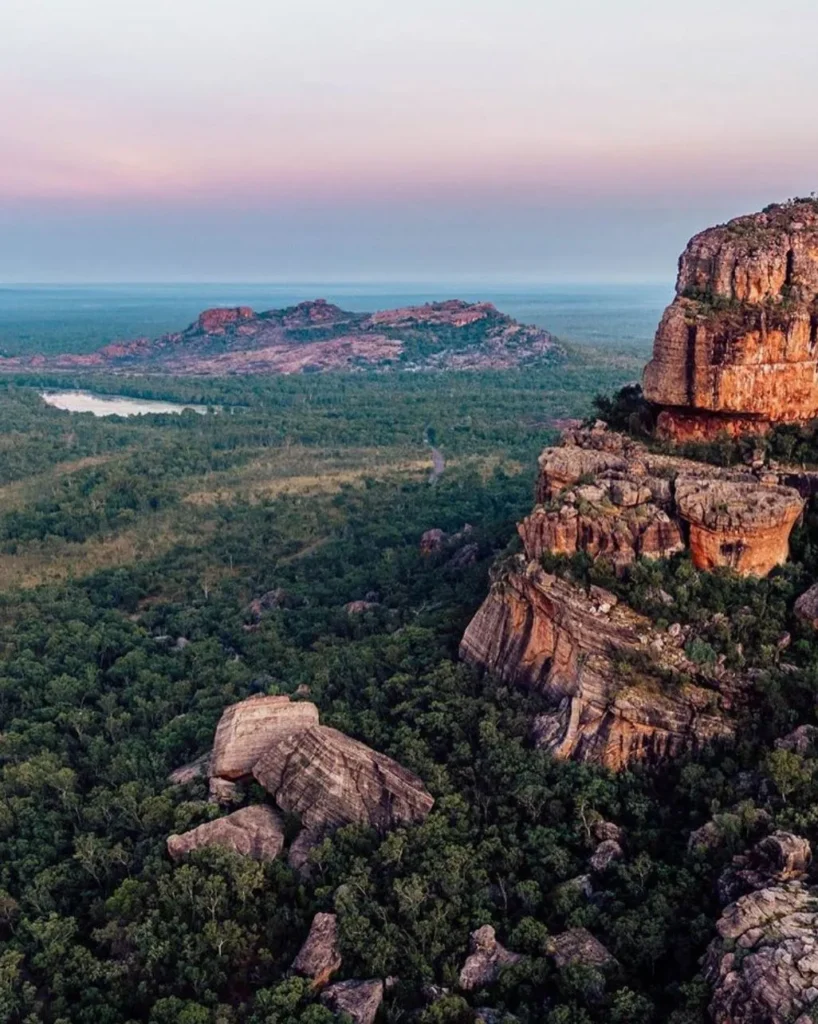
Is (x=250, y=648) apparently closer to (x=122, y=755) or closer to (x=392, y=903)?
(x=122, y=755)

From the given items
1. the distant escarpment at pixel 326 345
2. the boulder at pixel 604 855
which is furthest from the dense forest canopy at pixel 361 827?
the distant escarpment at pixel 326 345

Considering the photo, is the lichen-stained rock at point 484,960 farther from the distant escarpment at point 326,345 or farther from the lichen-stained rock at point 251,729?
the distant escarpment at point 326,345

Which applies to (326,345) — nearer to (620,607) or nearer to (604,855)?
(620,607)

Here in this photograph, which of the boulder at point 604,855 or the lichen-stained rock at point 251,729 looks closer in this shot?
the boulder at point 604,855

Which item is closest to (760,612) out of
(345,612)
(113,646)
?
(345,612)

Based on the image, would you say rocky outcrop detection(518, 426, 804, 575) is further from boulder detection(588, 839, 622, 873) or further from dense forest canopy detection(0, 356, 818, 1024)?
boulder detection(588, 839, 622, 873)

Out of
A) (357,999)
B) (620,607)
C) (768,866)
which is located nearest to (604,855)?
(768,866)
